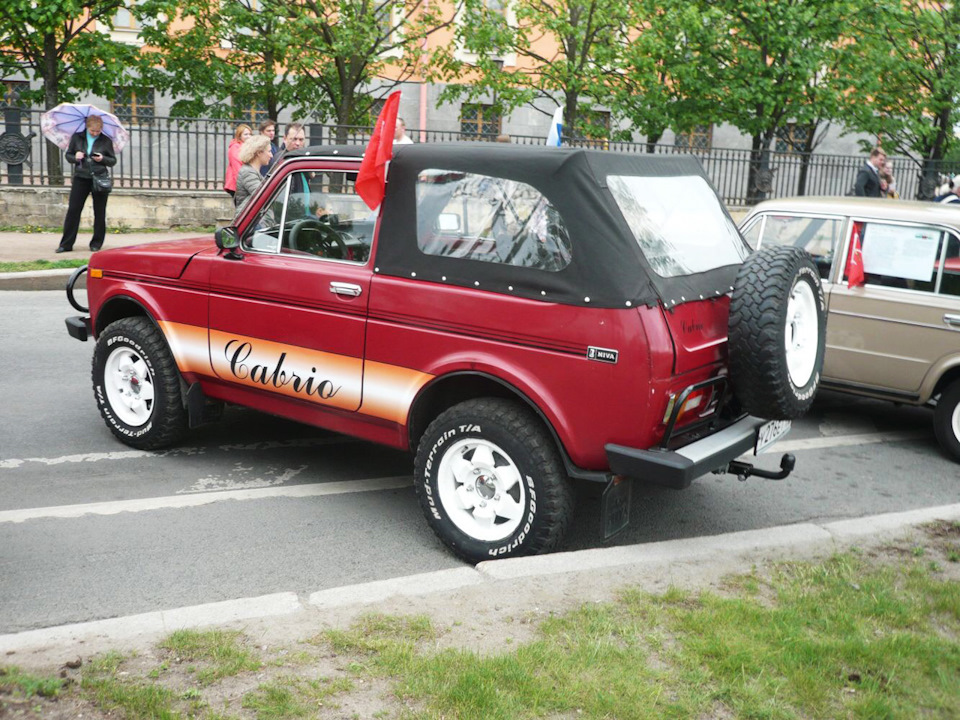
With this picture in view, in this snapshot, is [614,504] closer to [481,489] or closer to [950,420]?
[481,489]

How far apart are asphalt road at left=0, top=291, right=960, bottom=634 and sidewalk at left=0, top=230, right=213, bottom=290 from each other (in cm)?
375

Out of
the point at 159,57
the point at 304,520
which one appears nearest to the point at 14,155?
the point at 159,57

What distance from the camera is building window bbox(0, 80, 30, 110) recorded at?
2199 centimetres

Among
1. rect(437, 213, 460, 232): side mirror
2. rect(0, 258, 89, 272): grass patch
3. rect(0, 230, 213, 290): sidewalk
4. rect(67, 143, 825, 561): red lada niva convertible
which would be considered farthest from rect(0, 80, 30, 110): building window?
rect(437, 213, 460, 232): side mirror

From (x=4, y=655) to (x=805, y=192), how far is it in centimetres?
2412

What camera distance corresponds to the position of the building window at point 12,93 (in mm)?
21992

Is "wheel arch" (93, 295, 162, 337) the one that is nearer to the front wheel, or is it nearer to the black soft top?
the black soft top

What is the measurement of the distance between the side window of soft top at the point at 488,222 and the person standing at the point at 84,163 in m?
10.6

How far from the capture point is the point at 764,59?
22.8 metres

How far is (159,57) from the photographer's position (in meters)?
22.8

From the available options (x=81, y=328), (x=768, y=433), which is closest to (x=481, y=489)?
(x=768, y=433)

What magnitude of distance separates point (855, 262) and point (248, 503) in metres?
4.67

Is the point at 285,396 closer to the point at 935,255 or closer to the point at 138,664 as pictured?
the point at 138,664

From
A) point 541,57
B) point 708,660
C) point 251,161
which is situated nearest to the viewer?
point 708,660
